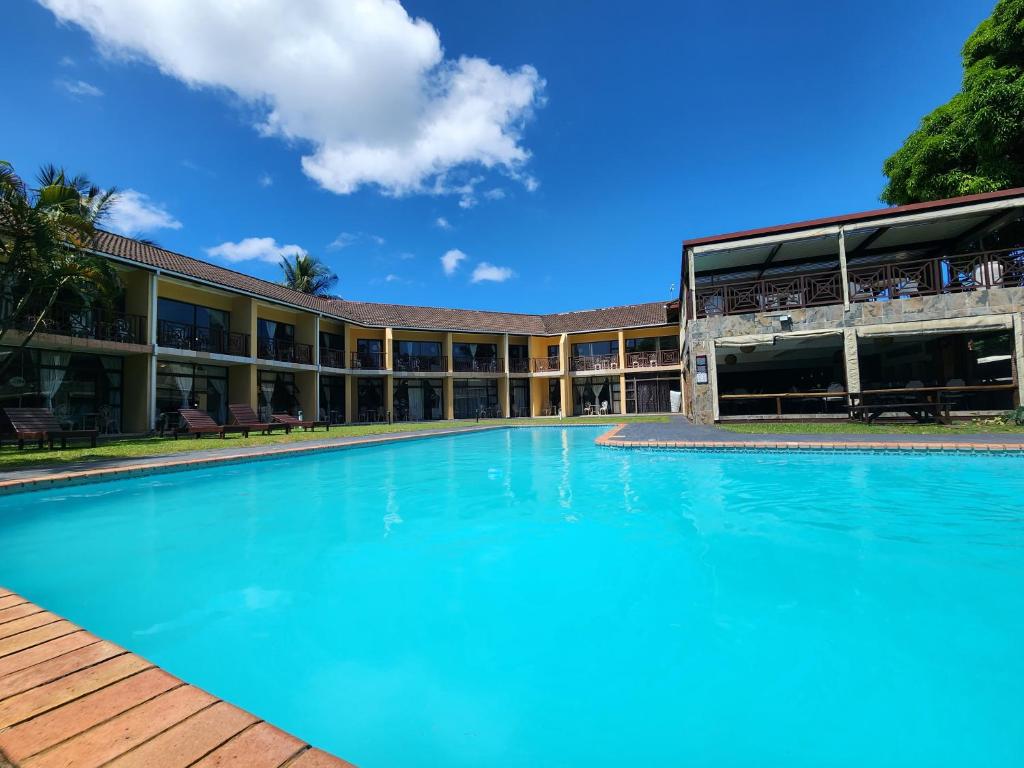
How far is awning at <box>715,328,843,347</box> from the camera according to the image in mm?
12547

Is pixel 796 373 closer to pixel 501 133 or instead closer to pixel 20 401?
pixel 501 133

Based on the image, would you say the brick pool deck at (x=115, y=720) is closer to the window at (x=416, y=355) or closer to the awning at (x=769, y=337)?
the awning at (x=769, y=337)

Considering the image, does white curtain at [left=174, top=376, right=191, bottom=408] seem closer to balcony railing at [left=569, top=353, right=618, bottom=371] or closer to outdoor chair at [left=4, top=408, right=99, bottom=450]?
outdoor chair at [left=4, top=408, right=99, bottom=450]

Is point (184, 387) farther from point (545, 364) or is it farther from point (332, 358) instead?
point (545, 364)

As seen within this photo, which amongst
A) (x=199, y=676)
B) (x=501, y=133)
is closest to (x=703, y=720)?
(x=199, y=676)

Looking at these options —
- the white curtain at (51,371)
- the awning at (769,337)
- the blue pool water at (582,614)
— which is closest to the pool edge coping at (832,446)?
the blue pool water at (582,614)

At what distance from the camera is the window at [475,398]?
27234 mm

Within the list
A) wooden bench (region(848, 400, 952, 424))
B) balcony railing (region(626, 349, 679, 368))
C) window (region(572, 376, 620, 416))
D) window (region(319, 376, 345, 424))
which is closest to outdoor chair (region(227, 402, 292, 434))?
window (region(319, 376, 345, 424))

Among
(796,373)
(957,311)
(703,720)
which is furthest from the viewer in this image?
(796,373)

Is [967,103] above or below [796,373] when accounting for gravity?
above

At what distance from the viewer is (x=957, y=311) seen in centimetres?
1194

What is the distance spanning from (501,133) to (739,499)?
15799 mm

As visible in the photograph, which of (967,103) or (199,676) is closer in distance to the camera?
(199,676)

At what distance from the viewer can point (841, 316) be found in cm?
1257
